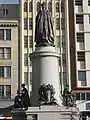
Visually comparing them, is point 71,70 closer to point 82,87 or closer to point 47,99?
point 82,87

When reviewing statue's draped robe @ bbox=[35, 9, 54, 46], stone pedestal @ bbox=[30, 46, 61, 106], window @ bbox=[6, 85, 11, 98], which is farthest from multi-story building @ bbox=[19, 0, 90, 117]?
stone pedestal @ bbox=[30, 46, 61, 106]

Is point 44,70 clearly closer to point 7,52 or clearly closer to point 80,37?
point 7,52

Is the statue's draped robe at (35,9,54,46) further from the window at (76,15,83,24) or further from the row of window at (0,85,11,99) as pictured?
the window at (76,15,83,24)

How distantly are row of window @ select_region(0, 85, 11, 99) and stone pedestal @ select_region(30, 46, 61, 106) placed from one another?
1374 inches

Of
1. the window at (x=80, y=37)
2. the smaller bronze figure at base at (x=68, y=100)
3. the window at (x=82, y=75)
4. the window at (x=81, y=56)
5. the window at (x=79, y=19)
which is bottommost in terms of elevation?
the smaller bronze figure at base at (x=68, y=100)

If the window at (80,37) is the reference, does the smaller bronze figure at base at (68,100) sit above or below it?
below

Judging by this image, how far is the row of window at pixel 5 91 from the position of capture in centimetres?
5944

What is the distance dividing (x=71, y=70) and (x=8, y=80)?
10894mm

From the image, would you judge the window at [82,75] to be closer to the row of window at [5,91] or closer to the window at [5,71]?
the window at [5,71]

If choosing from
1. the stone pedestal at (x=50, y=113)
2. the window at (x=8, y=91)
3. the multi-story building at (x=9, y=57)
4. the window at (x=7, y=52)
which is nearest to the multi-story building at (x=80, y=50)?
the multi-story building at (x=9, y=57)

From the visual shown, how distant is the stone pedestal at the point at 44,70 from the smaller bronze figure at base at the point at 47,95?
76 cm

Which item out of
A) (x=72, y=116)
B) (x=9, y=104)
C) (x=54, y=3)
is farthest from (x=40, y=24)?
(x=54, y=3)

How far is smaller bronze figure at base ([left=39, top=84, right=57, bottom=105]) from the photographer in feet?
77.8

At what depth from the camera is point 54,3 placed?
6444cm
